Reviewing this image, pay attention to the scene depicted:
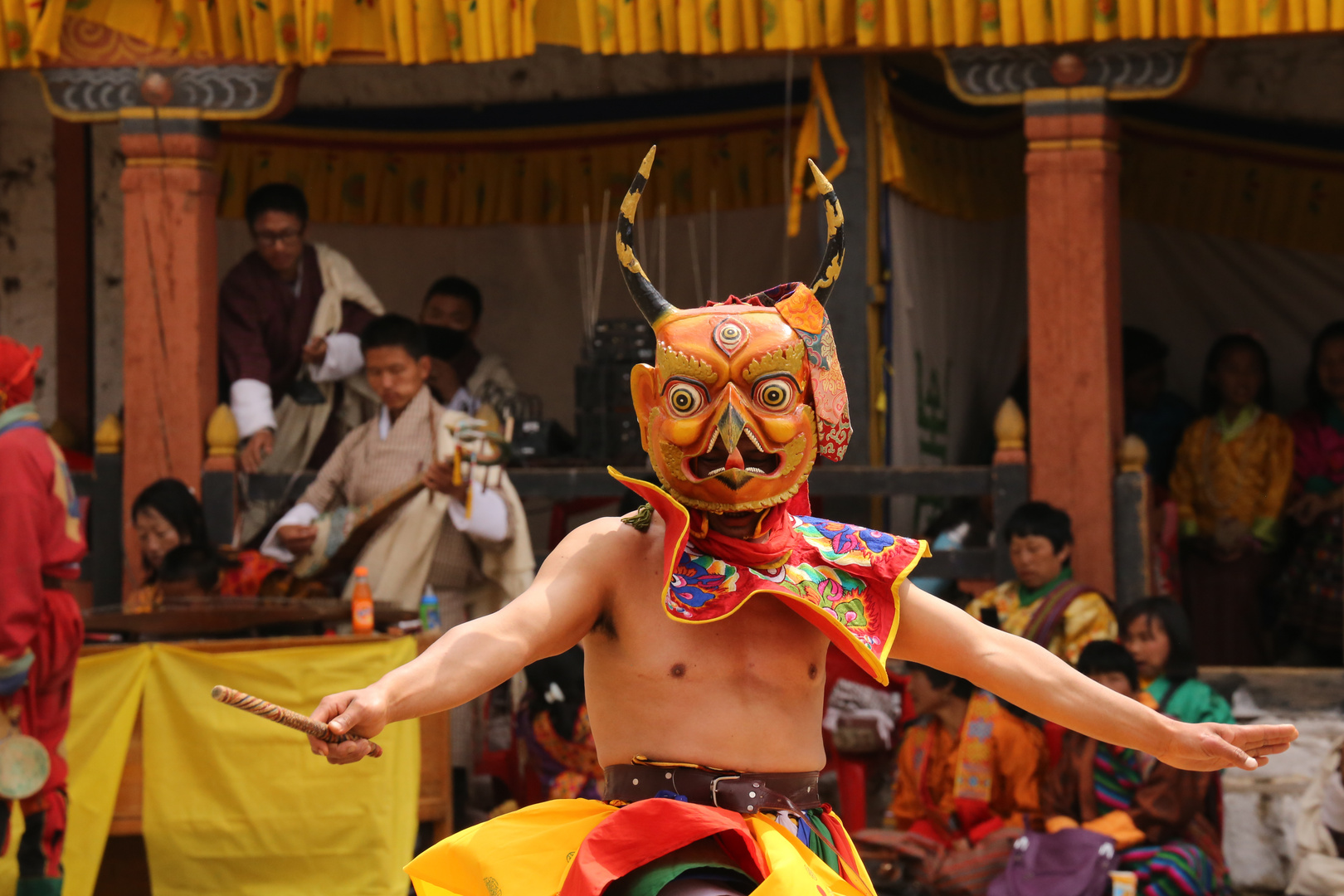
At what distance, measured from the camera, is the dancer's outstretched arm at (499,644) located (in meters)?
2.92

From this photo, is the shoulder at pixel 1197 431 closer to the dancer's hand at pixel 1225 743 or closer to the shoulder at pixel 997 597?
the shoulder at pixel 997 597

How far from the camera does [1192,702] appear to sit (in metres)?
6.33

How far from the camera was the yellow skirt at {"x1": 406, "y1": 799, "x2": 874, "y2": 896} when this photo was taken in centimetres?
321

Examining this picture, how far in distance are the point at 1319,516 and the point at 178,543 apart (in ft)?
15.5

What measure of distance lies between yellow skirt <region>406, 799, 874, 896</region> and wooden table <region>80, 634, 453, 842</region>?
3027mm

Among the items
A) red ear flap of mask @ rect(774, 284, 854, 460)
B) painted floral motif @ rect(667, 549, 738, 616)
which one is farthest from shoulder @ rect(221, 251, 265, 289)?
painted floral motif @ rect(667, 549, 738, 616)

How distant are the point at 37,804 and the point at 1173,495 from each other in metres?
5.04

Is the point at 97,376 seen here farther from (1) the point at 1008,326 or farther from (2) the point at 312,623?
(1) the point at 1008,326

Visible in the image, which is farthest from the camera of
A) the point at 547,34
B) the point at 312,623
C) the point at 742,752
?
the point at 547,34

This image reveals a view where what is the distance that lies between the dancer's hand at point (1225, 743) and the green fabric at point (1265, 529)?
5147 mm

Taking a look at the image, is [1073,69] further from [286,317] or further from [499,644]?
[499,644]

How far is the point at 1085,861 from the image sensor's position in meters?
6.05

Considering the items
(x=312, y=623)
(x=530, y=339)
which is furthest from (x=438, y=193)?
(x=312, y=623)

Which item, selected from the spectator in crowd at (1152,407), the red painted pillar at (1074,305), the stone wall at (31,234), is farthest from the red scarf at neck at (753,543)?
the stone wall at (31,234)
